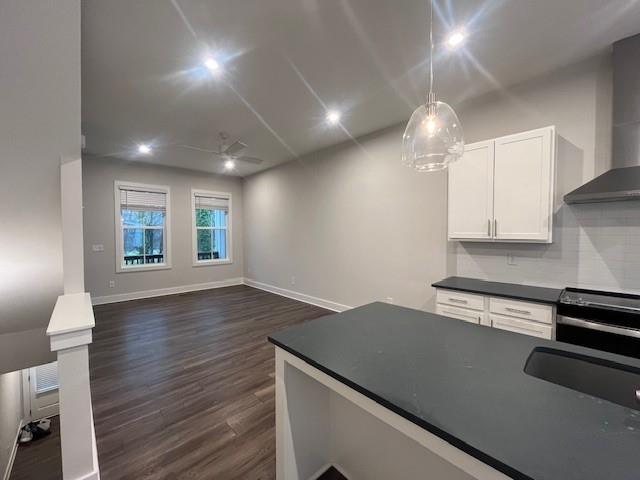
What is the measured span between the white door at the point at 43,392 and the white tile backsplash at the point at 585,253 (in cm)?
445

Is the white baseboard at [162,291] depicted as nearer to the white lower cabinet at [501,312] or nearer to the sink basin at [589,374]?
the white lower cabinet at [501,312]

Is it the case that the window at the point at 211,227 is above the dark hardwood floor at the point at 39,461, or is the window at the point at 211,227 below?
above

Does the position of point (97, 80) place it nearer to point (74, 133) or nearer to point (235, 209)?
point (74, 133)

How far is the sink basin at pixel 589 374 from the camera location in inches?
40.2

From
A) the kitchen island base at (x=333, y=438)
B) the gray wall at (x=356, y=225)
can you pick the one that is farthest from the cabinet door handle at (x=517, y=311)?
the kitchen island base at (x=333, y=438)

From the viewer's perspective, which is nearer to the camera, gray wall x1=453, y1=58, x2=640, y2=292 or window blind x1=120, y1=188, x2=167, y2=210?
gray wall x1=453, y1=58, x2=640, y2=292

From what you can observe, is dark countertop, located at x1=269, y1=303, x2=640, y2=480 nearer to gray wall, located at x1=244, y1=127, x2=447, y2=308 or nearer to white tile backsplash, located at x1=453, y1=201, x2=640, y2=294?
white tile backsplash, located at x1=453, y1=201, x2=640, y2=294

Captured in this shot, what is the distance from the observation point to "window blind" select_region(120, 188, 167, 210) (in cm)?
555

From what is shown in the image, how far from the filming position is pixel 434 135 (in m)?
1.54

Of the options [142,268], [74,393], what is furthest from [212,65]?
[142,268]

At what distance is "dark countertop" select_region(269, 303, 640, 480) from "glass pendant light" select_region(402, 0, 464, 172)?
1.00 m

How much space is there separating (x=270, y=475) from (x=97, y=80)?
372 centimetres

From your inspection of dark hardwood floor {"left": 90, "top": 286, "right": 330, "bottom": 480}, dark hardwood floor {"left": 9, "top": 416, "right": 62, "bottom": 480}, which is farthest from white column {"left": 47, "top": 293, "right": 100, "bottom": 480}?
dark hardwood floor {"left": 9, "top": 416, "right": 62, "bottom": 480}

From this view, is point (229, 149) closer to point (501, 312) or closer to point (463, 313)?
point (463, 313)
